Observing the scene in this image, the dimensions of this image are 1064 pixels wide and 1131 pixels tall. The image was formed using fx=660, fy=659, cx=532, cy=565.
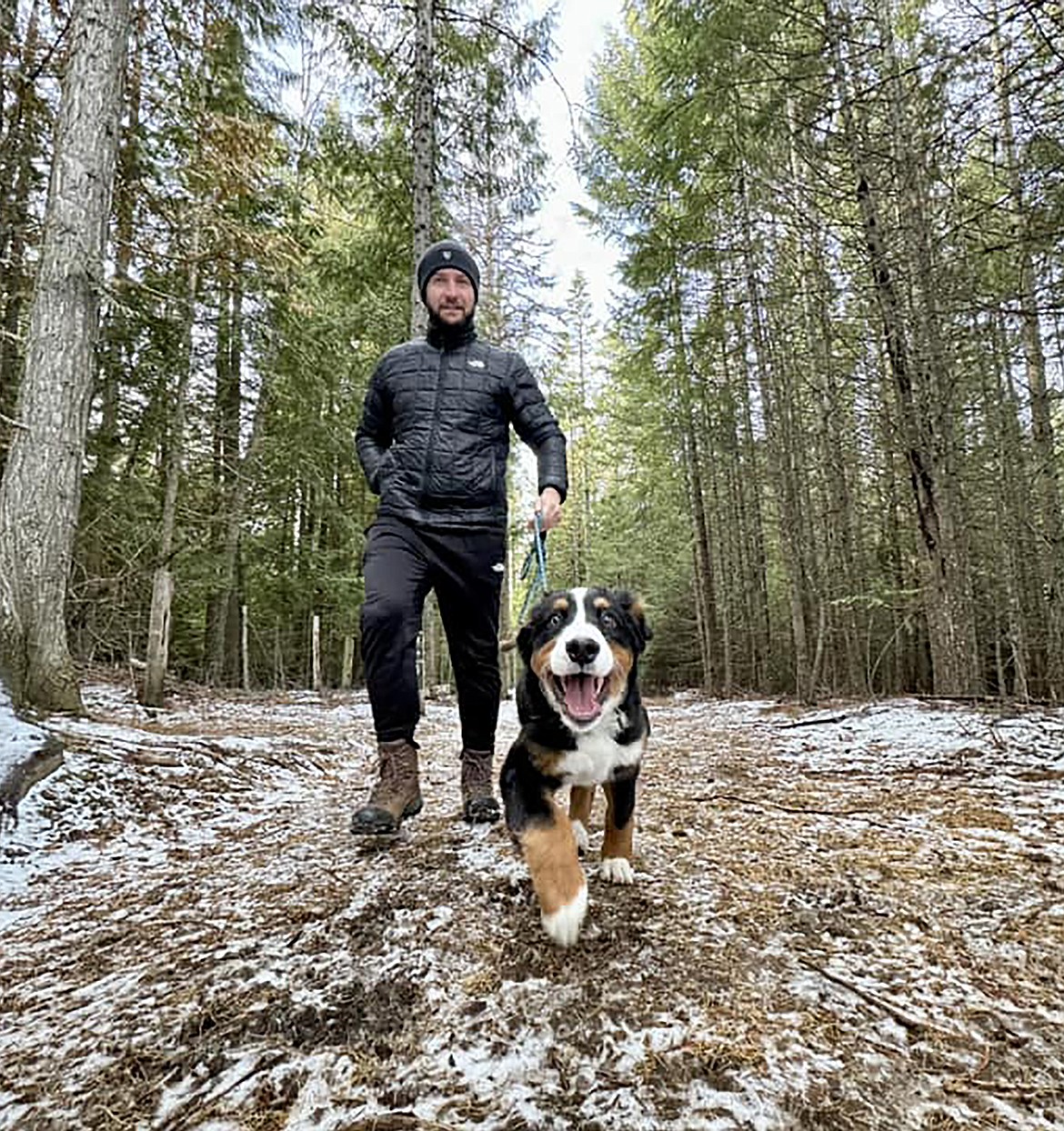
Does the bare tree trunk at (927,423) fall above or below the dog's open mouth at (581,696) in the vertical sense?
above

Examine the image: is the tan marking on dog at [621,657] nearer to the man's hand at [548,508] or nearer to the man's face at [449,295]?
the man's hand at [548,508]

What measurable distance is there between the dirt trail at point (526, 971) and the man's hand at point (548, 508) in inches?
63.3

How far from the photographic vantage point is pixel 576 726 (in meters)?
2.59

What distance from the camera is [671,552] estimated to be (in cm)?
2302

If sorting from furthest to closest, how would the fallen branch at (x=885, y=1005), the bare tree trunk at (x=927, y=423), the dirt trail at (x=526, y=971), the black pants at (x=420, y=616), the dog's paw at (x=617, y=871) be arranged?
the bare tree trunk at (x=927, y=423)
the black pants at (x=420, y=616)
the dog's paw at (x=617, y=871)
the fallen branch at (x=885, y=1005)
the dirt trail at (x=526, y=971)

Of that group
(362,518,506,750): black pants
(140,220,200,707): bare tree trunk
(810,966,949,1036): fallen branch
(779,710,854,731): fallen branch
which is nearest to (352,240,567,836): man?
(362,518,506,750): black pants

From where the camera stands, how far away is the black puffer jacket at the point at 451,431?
11.9 feet

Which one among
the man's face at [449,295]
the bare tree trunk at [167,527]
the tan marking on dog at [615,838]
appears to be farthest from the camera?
the bare tree trunk at [167,527]

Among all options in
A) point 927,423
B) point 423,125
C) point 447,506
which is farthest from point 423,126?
point 447,506

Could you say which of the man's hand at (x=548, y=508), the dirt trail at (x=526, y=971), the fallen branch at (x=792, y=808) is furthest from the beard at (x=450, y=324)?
the fallen branch at (x=792, y=808)

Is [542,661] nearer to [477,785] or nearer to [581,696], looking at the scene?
[581,696]

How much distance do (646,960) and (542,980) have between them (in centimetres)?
33

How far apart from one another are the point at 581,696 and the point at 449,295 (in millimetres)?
2457

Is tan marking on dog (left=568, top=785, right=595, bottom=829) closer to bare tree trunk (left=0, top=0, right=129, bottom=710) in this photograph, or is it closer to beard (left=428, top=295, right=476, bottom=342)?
beard (left=428, top=295, right=476, bottom=342)
